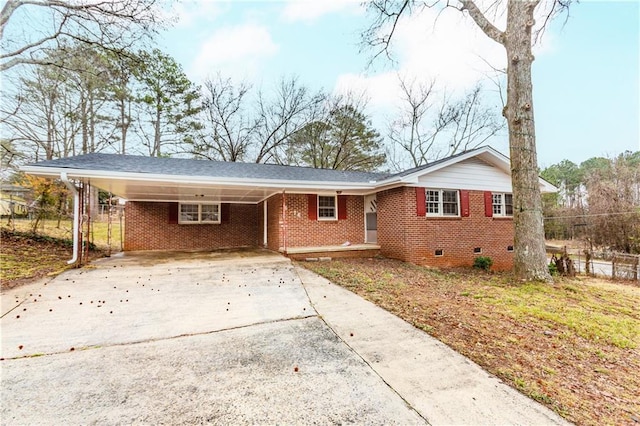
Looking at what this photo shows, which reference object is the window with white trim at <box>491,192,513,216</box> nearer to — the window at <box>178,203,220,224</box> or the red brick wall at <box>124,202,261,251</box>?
the red brick wall at <box>124,202,261,251</box>

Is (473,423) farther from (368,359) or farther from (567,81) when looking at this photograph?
(567,81)

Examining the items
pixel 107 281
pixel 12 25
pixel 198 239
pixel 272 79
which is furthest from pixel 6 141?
pixel 272 79

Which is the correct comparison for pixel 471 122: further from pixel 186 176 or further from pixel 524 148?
pixel 186 176

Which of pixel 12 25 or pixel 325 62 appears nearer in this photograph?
pixel 12 25

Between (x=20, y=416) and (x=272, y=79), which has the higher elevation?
(x=272, y=79)

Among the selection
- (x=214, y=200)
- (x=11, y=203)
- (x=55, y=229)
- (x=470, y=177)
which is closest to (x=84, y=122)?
(x=11, y=203)

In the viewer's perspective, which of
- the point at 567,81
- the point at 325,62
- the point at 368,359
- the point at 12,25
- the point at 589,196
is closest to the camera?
the point at 368,359

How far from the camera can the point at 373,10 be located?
9.02 meters

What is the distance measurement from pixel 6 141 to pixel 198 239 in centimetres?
915

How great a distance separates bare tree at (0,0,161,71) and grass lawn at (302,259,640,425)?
30.7 ft

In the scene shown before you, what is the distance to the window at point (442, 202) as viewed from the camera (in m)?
9.43

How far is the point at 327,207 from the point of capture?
1030 cm

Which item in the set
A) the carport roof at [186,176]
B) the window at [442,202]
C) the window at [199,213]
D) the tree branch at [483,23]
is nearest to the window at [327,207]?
the carport roof at [186,176]

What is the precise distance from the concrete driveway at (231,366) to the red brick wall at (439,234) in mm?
5032
